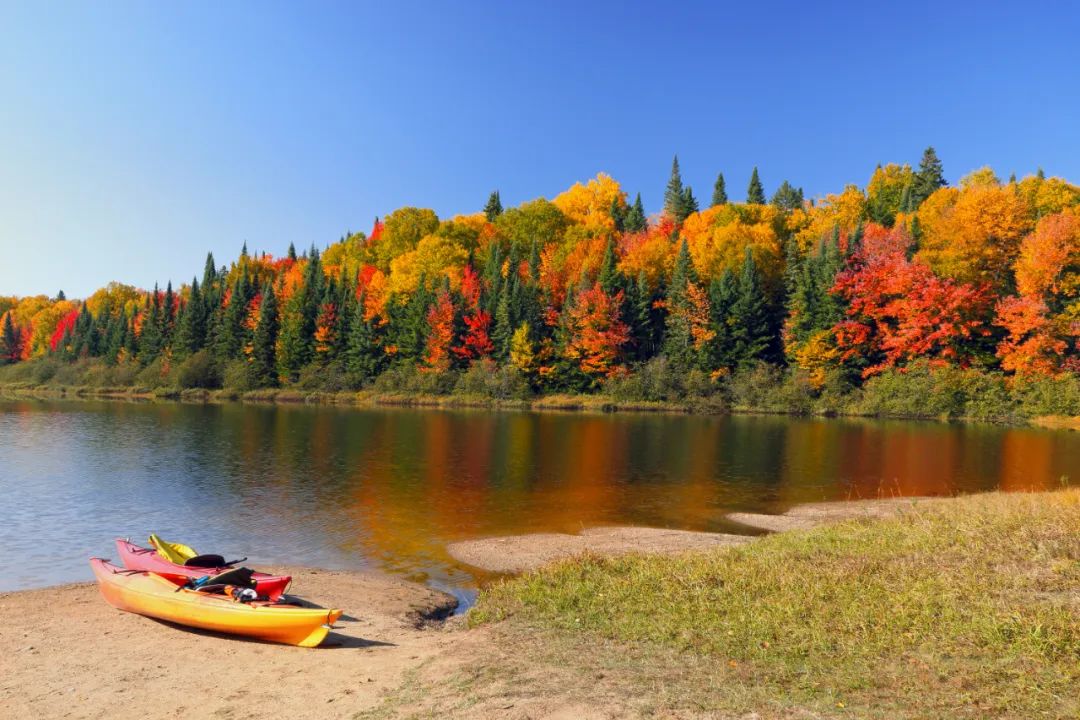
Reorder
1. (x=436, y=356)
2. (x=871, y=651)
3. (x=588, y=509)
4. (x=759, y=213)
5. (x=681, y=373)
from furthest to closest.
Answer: (x=759, y=213)
(x=436, y=356)
(x=681, y=373)
(x=588, y=509)
(x=871, y=651)

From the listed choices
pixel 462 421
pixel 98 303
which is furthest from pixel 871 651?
pixel 98 303

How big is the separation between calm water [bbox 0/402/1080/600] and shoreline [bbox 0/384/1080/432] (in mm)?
12602

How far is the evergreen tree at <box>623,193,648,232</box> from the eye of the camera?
126 meters

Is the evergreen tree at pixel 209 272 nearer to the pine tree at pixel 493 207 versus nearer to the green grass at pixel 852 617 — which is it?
the pine tree at pixel 493 207

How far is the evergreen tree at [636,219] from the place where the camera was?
126m

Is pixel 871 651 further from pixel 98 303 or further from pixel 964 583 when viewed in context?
pixel 98 303

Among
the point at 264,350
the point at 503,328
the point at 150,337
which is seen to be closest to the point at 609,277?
the point at 503,328

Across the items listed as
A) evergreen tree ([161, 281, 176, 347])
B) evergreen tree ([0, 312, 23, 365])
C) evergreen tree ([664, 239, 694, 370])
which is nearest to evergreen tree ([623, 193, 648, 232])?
evergreen tree ([664, 239, 694, 370])

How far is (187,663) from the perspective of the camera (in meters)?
11.9

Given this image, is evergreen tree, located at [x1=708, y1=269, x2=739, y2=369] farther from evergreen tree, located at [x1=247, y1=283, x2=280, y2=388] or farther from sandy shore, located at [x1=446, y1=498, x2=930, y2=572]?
evergreen tree, located at [x1=247, y1=283, x2=280, y2=388]

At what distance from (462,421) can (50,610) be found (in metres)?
52.8

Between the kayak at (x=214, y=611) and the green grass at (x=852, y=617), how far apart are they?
3.31m

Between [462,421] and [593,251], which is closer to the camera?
[462,421]

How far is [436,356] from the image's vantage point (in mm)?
93062
